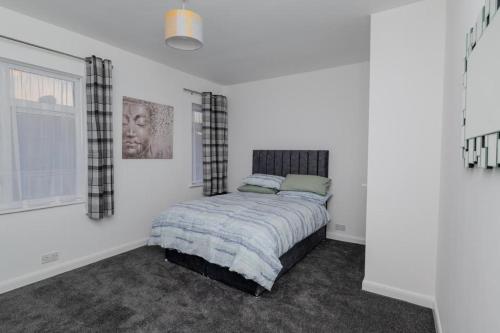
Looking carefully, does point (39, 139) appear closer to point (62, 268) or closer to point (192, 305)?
point (62, 268)

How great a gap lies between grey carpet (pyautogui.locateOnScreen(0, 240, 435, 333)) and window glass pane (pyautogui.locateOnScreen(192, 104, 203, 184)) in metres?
1.90

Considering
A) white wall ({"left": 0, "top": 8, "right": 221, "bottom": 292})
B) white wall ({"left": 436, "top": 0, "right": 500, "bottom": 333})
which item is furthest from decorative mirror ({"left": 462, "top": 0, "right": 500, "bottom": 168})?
white wall ({"left": 0, "top": 8, "right": 221, "bottom": 292})

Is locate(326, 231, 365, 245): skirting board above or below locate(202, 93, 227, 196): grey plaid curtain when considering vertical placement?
below

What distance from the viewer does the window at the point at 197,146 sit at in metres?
4.42

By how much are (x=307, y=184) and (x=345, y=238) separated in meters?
1.00

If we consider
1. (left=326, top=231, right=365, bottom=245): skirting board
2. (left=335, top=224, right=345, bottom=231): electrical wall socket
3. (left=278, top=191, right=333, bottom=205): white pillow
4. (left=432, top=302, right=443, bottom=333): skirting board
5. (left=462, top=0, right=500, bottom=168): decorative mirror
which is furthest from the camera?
(left=335, top=224, right=345, bottom=231): electrical wall socket

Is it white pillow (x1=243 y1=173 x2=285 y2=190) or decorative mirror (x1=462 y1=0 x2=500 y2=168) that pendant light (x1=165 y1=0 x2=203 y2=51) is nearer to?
decorative mirror (x1=462 y1=0 x2=500 y2=168)

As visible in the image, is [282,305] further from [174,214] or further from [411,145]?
[411,145]

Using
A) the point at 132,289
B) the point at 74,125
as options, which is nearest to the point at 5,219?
the point at 74,125

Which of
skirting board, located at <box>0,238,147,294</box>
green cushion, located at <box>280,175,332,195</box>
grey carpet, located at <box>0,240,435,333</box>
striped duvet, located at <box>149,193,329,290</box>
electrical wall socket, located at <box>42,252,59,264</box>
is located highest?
green cushion, located at <box>280,175,332,195</box>

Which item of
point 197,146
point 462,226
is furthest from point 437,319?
point 197,146

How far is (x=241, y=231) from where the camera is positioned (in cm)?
238

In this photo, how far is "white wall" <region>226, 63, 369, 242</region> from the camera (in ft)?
12.2

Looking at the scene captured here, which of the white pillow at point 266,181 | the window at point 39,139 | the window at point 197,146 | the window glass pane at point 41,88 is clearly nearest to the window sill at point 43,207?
the window at point 39,139
